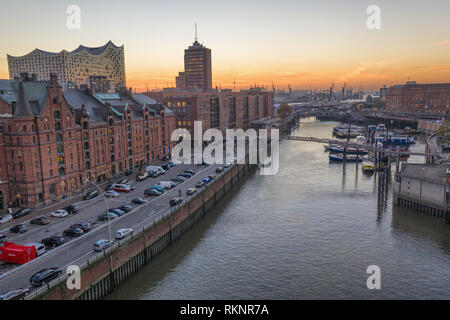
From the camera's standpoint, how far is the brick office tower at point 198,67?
192125mm

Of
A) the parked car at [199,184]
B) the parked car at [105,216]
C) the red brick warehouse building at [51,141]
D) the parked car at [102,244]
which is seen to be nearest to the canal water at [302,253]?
the parked car at [102,244]

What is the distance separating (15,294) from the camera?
2495 centimetres

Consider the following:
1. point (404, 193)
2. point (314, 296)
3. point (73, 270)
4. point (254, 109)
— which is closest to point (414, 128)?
point (254, 109)

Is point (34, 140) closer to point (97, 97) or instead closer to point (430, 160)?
point (97, 97)

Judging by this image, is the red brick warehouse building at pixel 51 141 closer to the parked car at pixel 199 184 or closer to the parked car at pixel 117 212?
the parked car at pixel 117 212

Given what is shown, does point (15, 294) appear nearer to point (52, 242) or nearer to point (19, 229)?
point (52, 242)

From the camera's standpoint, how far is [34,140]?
4712 cm

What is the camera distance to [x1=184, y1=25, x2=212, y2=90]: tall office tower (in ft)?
630

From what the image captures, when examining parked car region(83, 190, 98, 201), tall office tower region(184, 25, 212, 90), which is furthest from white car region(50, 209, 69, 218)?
tall office tower region(184, 25, 212, 90)

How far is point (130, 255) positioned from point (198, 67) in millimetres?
169736

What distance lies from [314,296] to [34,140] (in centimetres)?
3910

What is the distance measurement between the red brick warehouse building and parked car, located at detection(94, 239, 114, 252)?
749 inches

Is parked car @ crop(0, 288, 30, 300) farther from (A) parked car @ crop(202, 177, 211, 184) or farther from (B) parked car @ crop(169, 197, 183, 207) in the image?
(A) parked car @ crop(202, 177, 211, 184)

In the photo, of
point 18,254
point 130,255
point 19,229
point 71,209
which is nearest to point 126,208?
point 71,209
